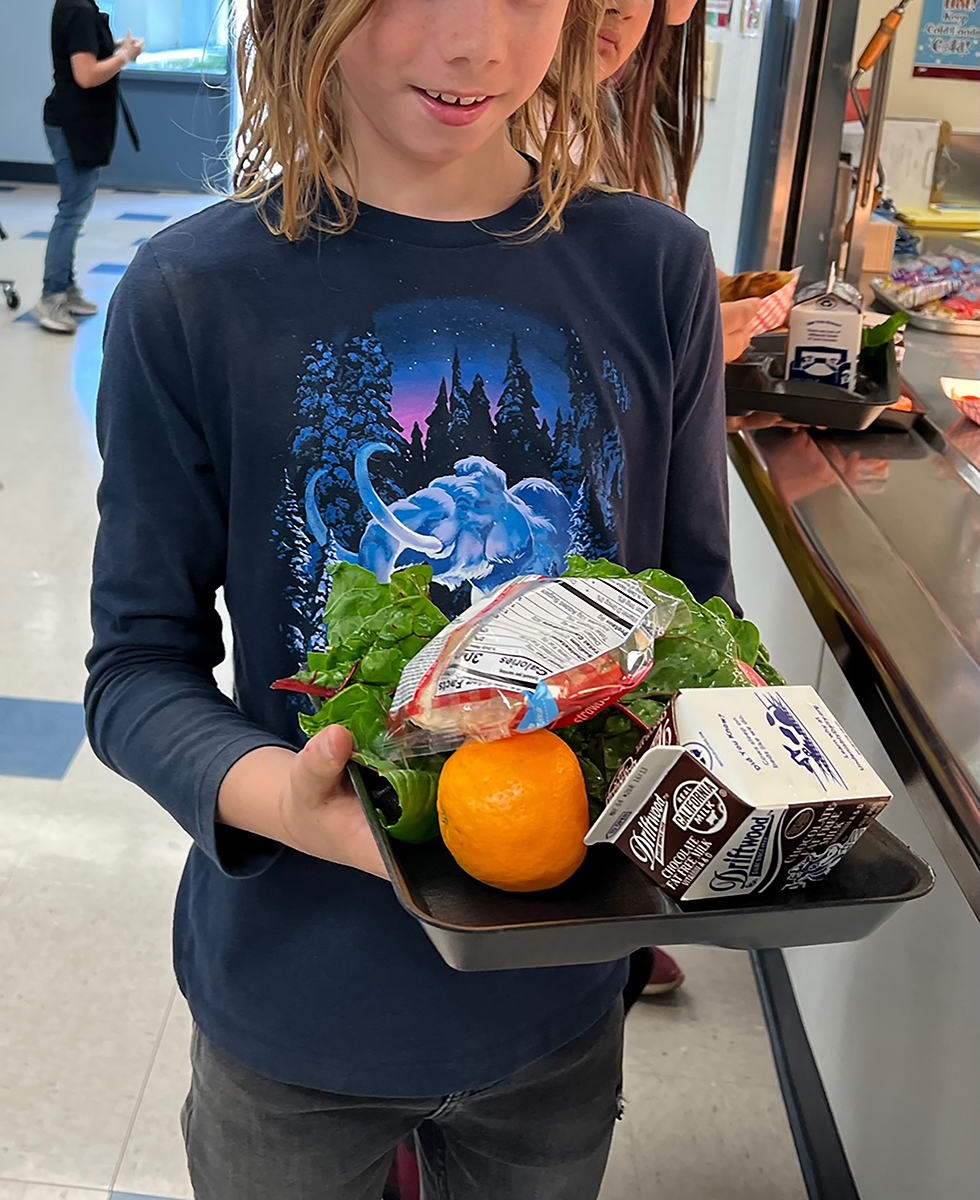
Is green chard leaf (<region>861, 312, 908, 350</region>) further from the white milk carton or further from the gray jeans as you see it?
the gray jeans

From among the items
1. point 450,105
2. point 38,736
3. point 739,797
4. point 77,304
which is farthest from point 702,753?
point 77,304

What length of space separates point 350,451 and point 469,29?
10.0 inches

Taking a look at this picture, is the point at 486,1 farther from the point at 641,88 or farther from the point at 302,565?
the point at 641,88

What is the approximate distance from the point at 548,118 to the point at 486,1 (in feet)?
0.77

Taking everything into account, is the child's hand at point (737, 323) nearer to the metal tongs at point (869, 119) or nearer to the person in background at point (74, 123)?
the metal tongs at point (869, 119)

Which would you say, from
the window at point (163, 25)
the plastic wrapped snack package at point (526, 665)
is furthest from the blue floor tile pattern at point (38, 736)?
the window at point (163, 25)

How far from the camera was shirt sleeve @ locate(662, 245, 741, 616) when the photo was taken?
2.83ft

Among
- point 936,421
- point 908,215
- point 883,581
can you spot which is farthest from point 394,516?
point 908,215

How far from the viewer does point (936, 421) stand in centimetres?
175

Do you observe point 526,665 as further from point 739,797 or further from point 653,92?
point 653,92

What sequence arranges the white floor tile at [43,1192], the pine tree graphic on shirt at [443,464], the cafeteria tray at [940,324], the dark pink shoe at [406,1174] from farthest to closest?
the cafeteria tray at [940,324], the white floor tile at [43,1192], the dark pink shoe at [406,1174], the pine tree graphic on shirt at [443,464]

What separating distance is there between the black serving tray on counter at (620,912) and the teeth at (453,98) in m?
0.39

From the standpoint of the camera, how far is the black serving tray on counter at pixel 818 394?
5.46 ft

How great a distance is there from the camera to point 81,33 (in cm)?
468
